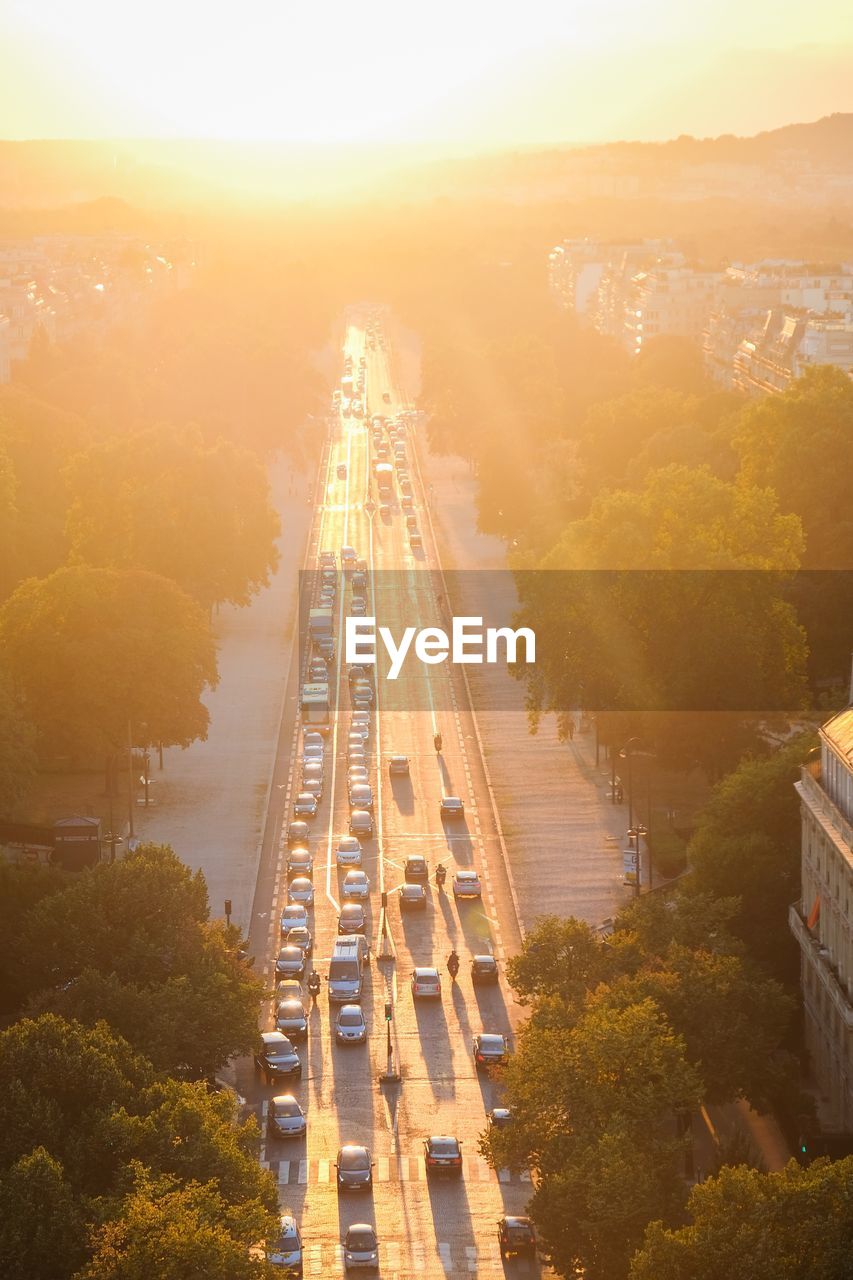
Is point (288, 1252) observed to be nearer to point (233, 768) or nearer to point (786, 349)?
point (233, 768)

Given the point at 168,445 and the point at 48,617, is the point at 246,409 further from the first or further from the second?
the point at 48,617

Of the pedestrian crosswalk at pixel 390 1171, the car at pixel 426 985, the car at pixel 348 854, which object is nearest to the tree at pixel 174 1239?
the pedestrian crosswalk at pixel 390 1171

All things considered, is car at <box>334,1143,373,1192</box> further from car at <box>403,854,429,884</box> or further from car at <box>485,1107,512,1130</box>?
car at <box>403,854,429,884</box>

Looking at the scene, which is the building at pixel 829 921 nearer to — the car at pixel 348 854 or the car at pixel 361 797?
the car at pixel 348 854

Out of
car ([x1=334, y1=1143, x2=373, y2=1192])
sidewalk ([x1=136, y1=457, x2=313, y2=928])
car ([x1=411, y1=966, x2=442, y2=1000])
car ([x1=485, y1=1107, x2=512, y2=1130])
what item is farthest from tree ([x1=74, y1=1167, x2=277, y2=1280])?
sidewalk ([x1=136, y1=457, x2=313, y2=928])

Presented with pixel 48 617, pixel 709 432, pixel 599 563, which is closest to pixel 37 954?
pixel 48 617

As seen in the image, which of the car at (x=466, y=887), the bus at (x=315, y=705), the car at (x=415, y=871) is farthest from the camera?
the bus at (x=315, y=705)
